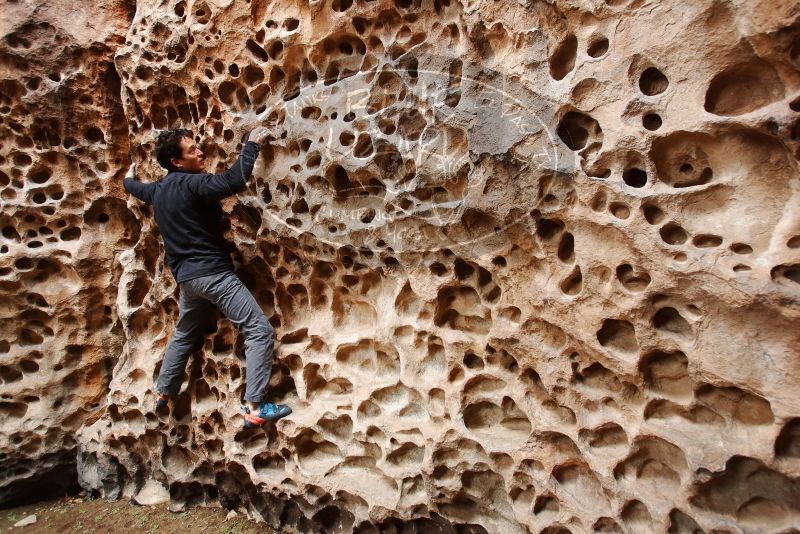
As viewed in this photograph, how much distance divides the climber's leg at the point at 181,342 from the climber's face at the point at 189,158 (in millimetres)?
649

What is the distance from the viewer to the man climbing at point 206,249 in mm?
2770

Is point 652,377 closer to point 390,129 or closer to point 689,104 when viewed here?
point 689,104

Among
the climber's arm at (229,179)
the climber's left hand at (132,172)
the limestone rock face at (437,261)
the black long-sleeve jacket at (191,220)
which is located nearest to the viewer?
the limestone rock face at (437,261)

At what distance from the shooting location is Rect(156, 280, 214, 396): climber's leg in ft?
9.76

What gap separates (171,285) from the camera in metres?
3.21

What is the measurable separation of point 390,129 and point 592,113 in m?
0.86

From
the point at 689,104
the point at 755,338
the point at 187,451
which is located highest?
the point at 689,104

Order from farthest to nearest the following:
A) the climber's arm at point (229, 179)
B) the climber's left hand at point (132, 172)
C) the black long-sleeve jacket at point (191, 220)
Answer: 1. the climber's left hand at point (132, 172)
2. the black long-sleeve jacket at point (191, 220)
3. the climber's arm at point (229, 179)

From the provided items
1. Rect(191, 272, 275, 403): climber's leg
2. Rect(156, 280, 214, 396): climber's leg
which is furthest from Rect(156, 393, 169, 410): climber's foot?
Rect(191, 272, 275, 403): climber's leg

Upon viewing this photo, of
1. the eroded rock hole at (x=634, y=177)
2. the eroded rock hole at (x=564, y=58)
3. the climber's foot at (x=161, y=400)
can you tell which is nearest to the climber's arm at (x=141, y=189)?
the climber's foot at (x=161, y=400)

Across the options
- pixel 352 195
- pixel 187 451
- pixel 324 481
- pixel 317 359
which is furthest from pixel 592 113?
pixel 187 451

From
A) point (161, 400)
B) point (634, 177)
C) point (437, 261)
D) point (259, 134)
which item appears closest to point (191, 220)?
point (259, 134)

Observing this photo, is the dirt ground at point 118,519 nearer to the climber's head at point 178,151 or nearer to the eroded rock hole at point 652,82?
the climber's head at point 178,151

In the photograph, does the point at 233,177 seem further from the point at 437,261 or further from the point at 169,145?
the point at 437,261
